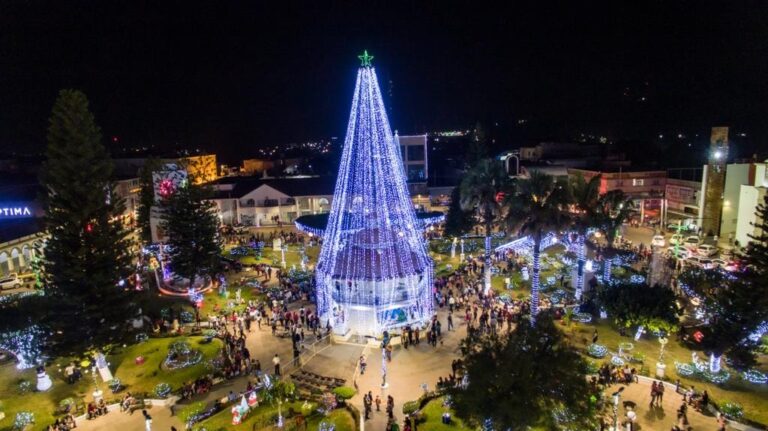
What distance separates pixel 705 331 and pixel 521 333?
13.9 m

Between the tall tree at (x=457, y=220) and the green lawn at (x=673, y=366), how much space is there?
18.3 metres

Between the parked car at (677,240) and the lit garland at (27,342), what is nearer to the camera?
the lit garland at (27,342)

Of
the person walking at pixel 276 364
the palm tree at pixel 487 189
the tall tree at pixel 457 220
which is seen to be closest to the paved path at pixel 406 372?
the person walking at pixel 276 364

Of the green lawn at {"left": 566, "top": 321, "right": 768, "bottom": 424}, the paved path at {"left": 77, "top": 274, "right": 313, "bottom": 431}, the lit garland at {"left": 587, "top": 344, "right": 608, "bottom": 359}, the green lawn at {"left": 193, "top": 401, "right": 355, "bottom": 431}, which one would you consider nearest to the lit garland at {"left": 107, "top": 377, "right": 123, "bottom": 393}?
the paved path at {"left": 77, "top": 274, "right": 313, "bottom": 431}

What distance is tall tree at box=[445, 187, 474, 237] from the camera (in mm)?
45469

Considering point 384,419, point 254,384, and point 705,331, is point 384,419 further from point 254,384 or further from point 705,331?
point 705,331

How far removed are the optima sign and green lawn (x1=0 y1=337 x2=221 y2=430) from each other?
26.5m

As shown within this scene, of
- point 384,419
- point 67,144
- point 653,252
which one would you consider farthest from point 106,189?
point 653,252

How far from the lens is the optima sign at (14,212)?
46094 millimetres

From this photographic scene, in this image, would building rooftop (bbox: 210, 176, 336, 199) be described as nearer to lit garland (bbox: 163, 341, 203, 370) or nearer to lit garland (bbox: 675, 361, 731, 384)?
lit garland (bbox: 163, 341, 203, 370)

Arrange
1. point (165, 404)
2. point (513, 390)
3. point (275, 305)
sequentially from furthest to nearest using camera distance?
point (275, 305)
point (165, 404)
point (513, 390)

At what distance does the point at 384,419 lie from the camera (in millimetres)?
20203

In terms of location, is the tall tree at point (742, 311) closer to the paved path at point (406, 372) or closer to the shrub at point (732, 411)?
the shrub at point (732, 411)

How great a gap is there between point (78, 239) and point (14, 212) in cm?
2905
